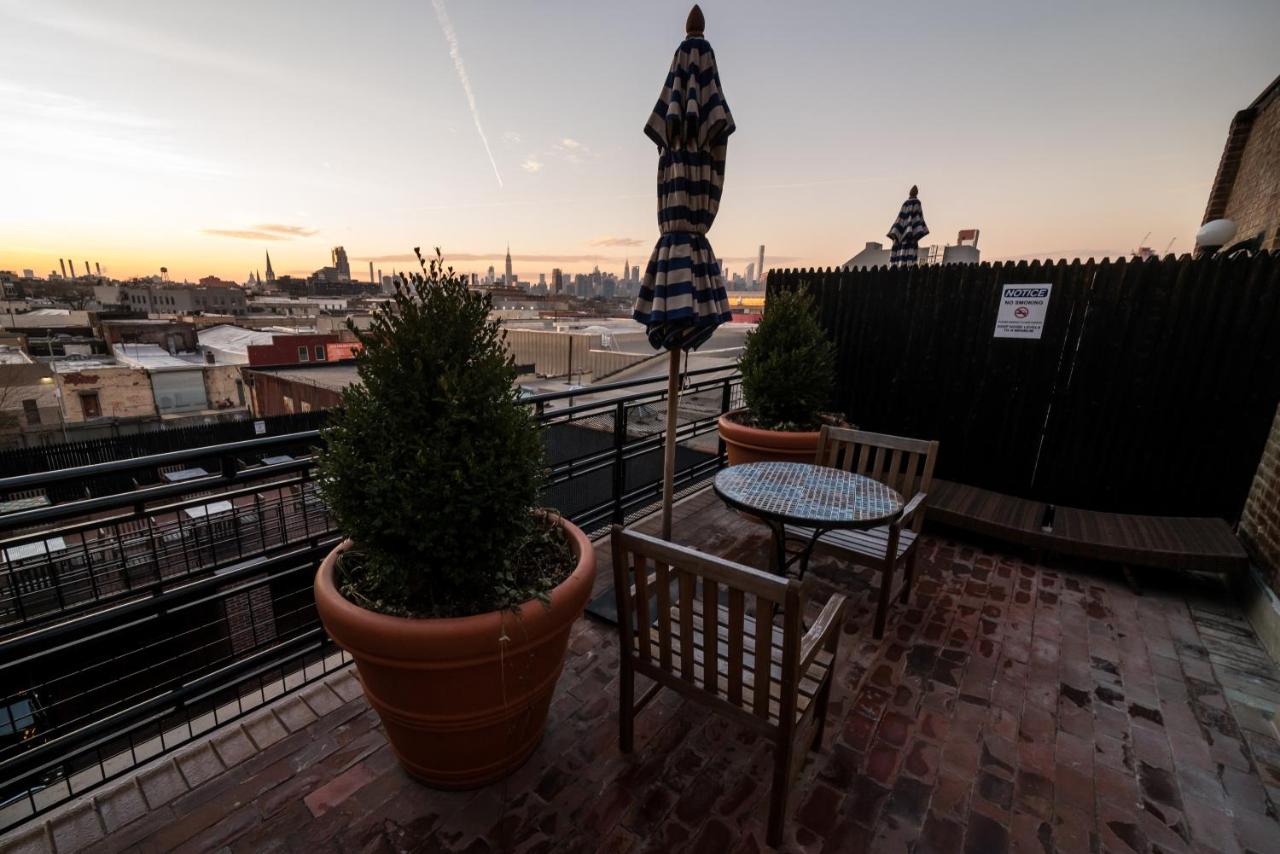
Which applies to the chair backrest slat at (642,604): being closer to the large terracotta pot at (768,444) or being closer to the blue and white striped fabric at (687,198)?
the blue and white striped fabric at (687,198)

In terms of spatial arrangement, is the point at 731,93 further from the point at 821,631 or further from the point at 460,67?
the point at 460,67

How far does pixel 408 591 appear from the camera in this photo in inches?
63.6

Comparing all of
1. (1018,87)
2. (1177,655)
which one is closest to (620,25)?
(1018,87)

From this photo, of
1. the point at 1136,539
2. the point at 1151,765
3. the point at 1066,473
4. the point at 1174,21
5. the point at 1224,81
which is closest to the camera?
the point at 1151,765

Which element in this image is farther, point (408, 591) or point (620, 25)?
point (620, 25)

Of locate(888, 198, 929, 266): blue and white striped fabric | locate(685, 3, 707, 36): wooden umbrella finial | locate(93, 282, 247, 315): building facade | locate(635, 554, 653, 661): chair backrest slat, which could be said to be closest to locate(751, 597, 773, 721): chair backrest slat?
locate(635, 554, 653, 661): chair backrest slat

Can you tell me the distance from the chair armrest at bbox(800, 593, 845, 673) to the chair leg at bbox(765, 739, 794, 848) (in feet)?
0.81

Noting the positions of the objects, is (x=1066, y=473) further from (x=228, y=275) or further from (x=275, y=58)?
(x=228, y=275)

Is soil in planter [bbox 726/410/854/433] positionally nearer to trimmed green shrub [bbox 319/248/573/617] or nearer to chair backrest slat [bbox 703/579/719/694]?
chair backrest slat [bbox 703/579/719/694]

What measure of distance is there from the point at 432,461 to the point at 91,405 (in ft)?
97.9

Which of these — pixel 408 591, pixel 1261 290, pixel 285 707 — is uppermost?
pixel 1261 290

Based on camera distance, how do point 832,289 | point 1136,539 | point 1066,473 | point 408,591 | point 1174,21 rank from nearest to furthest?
point 408,591 → point 1136,539 → point 1066,473 → point 1174,21 → point 832,289

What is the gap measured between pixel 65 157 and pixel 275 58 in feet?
33.0

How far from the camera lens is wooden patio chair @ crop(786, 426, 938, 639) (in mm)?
2566
